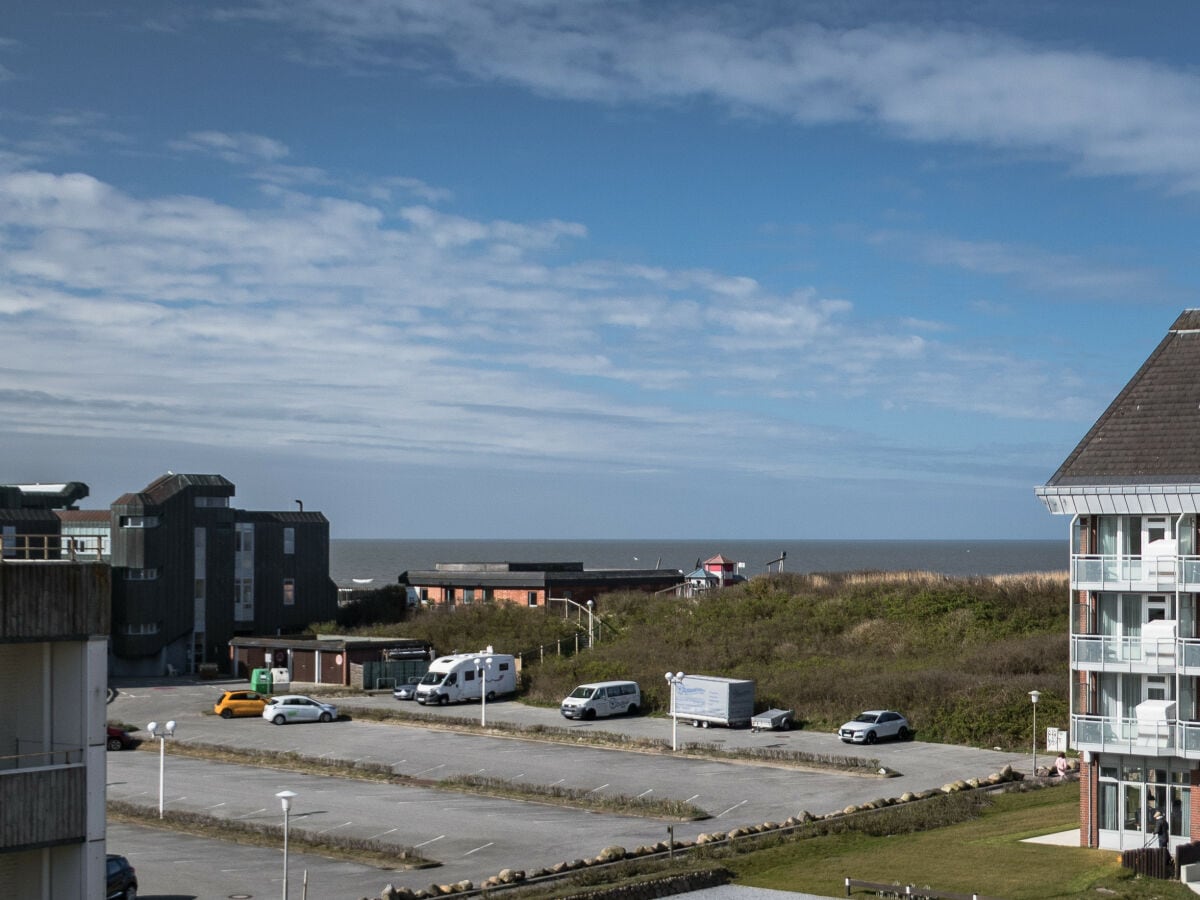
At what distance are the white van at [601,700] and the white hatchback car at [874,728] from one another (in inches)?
427

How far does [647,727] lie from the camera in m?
59.2

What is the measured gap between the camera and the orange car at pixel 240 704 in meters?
62.6

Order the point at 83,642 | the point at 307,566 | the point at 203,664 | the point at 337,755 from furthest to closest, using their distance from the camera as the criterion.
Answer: the point at 307,566
the point at 203,664
the point at 337,755
the point at 83,642

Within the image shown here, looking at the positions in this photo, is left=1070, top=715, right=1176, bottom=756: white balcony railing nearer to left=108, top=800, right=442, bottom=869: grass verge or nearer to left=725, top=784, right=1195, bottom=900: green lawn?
left=725, top=784, right=1195, bottom=900: green lawn

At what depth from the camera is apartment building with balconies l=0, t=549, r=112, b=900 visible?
1767 cm

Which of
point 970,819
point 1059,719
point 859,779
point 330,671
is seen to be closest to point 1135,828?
point 970,819

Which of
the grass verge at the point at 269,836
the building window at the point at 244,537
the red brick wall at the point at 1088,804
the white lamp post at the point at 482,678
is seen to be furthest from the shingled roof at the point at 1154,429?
the building window at the point at 244,537

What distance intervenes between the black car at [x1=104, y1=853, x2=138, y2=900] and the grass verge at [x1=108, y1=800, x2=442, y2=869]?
619cm

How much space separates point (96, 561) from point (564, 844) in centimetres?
2071

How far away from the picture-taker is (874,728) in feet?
178

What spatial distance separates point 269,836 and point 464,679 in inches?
1155

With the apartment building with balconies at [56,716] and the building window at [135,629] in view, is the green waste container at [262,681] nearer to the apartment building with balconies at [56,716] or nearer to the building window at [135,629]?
the building window at [135,629]

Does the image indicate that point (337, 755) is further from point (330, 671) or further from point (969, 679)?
point (969, 679)

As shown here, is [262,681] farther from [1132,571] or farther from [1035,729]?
[1132,571]
